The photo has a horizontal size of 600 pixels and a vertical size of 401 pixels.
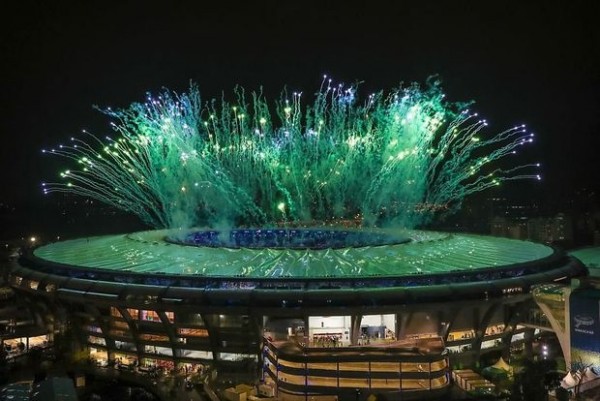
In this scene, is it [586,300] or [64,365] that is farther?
[64,365]

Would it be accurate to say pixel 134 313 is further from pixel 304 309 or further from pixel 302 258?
pixel 304 309

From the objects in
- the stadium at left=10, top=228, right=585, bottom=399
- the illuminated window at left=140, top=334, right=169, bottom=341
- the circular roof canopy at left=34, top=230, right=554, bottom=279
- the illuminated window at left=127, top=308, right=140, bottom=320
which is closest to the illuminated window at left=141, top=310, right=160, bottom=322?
the stadium at left=10, top=228, right=585, bottom=399

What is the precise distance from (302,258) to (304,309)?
17.9ft

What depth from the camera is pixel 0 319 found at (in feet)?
141

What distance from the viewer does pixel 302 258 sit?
33.9 m

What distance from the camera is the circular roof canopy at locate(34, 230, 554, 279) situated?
104ft

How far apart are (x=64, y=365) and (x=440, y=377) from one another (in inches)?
814

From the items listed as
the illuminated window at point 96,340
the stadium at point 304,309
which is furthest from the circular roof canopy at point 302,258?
the illuminated window at point 96,340

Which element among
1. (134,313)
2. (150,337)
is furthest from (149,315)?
(150,337)

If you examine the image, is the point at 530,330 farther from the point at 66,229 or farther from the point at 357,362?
the point at 66,229

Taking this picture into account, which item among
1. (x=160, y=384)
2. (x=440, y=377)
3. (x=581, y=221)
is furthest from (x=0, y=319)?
(x=581, y=221)

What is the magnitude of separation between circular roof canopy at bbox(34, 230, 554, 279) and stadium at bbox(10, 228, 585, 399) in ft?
0.44

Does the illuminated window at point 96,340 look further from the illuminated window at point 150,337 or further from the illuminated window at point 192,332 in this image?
the illuminated window at point 192,332

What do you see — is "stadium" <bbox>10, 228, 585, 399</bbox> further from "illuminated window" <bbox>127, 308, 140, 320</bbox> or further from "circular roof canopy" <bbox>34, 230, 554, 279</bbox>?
"illuminated window" <bbox>127, 308, 140, 320</bbox>
